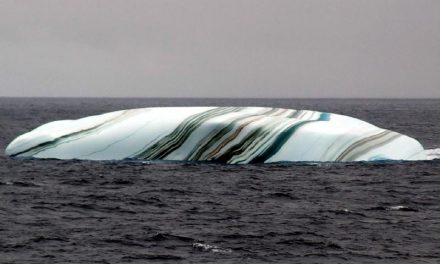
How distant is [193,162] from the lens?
42.4m

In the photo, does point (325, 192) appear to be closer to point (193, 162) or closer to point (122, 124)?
point (193, 162)

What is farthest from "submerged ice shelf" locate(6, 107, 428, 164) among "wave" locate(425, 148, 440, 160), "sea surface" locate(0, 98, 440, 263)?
"wave" locate(425, 148, 440, 160)

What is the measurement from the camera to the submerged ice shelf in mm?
41812

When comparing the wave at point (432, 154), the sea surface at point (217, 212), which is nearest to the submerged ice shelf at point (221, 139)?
the sea surface at point (217, 212)

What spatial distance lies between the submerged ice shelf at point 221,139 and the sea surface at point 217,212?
0.53 metres

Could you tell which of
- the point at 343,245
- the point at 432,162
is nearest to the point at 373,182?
the point at 432,162

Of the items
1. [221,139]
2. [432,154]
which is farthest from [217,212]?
[432,154]

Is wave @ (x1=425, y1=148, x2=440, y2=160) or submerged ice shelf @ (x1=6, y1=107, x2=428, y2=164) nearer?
submerged ice shelf @ (x1=6, y1=107, x2=428, y2=164)

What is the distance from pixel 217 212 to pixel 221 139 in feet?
37.0

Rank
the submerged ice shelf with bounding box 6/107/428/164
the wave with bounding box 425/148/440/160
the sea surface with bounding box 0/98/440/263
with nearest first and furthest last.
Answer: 1. the sea surface with bounding box 0/98/440/263
2. the submerged ice shelf with bounding box 6/107/428/164
3. the wave with bounding box 425/148/440/160

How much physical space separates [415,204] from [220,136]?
36.0 ft

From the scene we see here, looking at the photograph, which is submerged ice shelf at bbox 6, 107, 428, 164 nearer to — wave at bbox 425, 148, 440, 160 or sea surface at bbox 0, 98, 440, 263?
sea surface at bbox 0, 98, 440, 263

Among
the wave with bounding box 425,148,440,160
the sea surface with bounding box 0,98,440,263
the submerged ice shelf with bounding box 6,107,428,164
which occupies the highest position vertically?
the submerged ice shelf with bounding box 6,107,428,164

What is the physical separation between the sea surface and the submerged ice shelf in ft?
1.74
